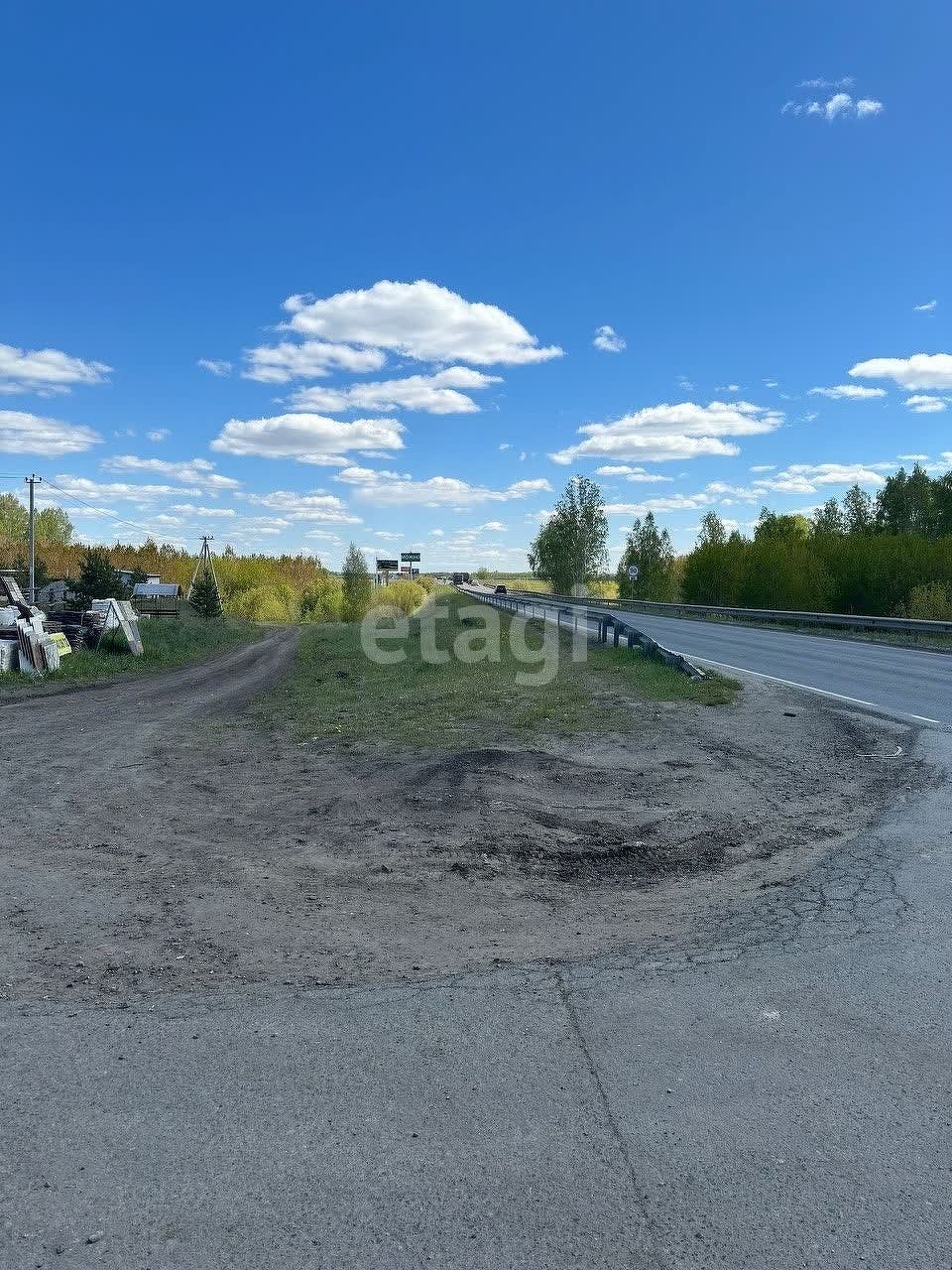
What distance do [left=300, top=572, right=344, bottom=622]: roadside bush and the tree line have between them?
25.3 m

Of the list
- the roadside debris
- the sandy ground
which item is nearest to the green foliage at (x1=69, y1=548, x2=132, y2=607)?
the roadside debris

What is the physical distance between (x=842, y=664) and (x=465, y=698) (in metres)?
10.7

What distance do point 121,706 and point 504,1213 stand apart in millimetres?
15055

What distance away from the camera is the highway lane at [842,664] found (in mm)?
14555

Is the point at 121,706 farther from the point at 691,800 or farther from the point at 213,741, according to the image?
the point at 691,800

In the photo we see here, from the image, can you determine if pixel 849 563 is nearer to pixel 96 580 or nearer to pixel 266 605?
pixel 96 580

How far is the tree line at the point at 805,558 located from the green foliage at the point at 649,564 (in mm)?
106

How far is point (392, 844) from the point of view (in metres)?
6.83

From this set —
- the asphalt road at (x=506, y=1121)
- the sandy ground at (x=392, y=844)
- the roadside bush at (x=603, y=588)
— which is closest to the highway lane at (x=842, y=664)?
the sandy ground at (x=392, y=844)

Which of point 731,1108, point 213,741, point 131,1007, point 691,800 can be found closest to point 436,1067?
point 731,1108

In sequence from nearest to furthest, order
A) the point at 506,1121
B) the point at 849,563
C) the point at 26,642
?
the point at 506,1121, the point at 26,642, the point at 849,563

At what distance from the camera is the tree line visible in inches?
1697

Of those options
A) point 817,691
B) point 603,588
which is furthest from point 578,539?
point 817,691

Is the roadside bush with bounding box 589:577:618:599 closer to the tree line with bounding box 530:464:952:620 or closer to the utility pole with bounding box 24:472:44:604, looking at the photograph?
the tree line with bounding box 530:464:952:620
